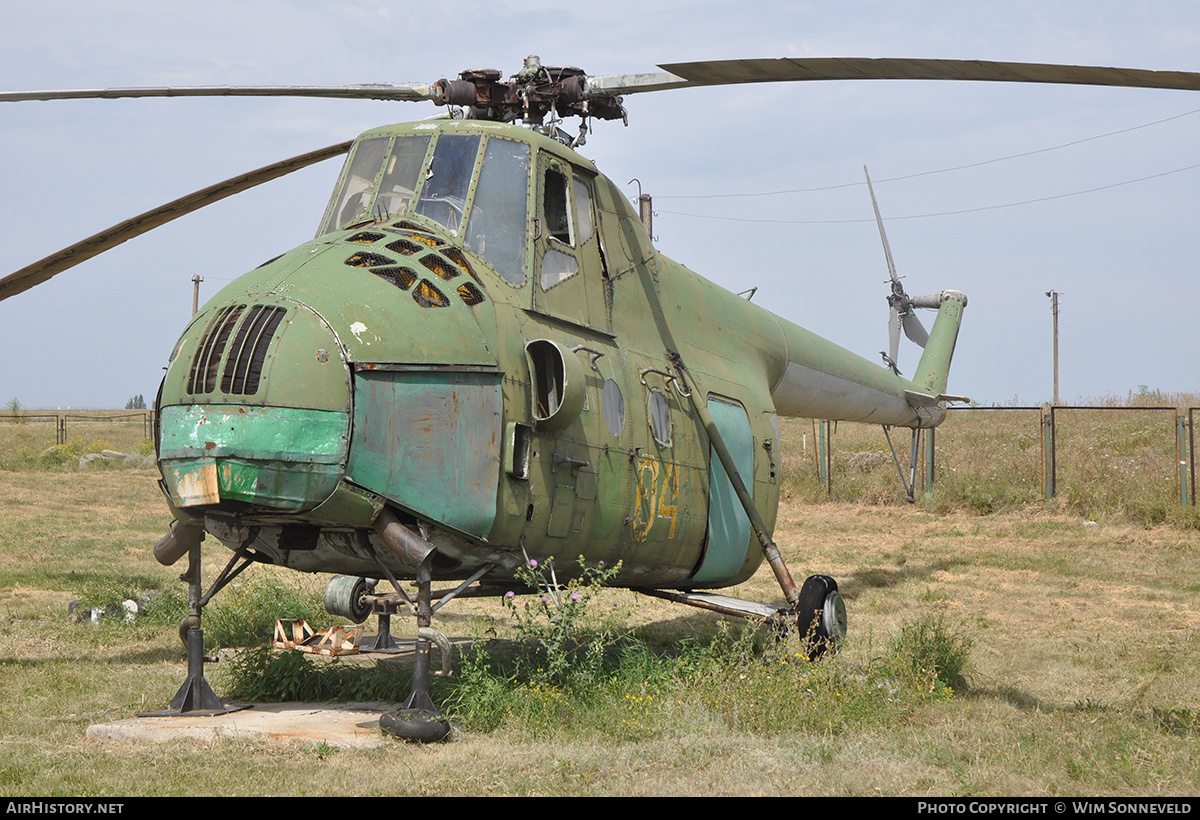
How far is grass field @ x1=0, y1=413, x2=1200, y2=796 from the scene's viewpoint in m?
5.88

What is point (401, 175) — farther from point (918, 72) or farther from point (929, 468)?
point (929, 468)

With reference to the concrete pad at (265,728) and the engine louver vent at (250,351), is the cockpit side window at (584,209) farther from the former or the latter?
the concrete pad at (265,728)

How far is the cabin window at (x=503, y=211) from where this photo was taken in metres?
7.90

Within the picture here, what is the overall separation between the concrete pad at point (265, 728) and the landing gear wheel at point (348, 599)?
2563 millimetres

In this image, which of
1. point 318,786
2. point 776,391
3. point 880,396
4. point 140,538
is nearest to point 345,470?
point 318,786

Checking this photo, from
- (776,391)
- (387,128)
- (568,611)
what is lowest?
(568,611)

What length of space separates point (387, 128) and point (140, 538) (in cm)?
1339

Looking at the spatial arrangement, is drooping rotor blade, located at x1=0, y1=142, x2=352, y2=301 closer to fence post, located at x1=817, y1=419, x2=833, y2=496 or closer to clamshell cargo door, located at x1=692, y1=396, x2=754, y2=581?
clamshell cargo door, located at x1=692, y1=396, x2=754, y2=581

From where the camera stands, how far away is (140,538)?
19.3 m

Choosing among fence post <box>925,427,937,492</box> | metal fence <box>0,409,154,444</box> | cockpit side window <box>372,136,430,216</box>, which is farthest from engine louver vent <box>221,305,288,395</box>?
metal fence <box>0,409,154,444</box>

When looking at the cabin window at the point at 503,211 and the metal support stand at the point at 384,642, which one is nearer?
the cabin window at the point at 503,211

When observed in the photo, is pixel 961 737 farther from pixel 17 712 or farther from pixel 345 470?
pixel 17 712

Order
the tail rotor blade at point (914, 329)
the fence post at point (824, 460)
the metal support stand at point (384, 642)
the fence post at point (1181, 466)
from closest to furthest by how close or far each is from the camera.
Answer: the metal support stand at point (384, 642)
the tail rotor blade at point (914, 329)
the fence post at point (1181, 466)
the fence post at point (824, 460)

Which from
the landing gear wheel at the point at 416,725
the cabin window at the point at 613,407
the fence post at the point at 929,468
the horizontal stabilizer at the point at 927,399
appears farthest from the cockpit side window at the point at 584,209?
the fence post at the point at 929,468
